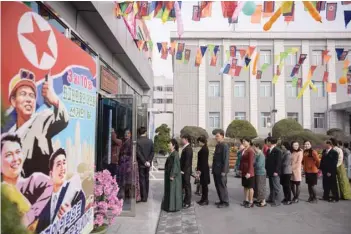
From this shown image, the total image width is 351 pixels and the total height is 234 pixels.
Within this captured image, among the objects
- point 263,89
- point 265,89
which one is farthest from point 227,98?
point 265,89

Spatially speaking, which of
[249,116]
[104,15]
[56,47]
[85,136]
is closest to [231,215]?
[85,136]

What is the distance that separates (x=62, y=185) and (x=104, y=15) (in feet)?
11.8

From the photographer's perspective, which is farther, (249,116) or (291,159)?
(249,116)

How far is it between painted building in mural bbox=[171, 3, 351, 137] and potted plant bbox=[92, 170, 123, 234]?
1005 inches

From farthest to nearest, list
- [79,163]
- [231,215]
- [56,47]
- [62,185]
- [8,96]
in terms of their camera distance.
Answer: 1. [231,215]
2. [79,163]
3. [62,185]
4. [56,47]
5. [8,96]

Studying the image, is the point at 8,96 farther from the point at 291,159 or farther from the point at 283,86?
the point at 283,86

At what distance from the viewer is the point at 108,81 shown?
297 inches

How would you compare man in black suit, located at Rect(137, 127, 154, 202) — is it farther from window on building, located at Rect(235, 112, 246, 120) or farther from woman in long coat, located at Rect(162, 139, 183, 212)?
window on building, located at Rect(235, 112, 246, 120)

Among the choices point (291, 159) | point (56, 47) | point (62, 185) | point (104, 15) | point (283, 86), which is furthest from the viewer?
point (283, 86)

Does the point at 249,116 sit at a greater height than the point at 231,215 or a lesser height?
greater

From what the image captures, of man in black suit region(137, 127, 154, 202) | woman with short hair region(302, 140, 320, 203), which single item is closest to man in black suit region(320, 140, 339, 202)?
woman with short hair region(302, 140, 320, 203)

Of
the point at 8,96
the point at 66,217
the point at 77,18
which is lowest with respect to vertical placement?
the point at 66,217

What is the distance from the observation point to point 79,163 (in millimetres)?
3525

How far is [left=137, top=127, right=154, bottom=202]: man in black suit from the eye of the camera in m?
7.34
